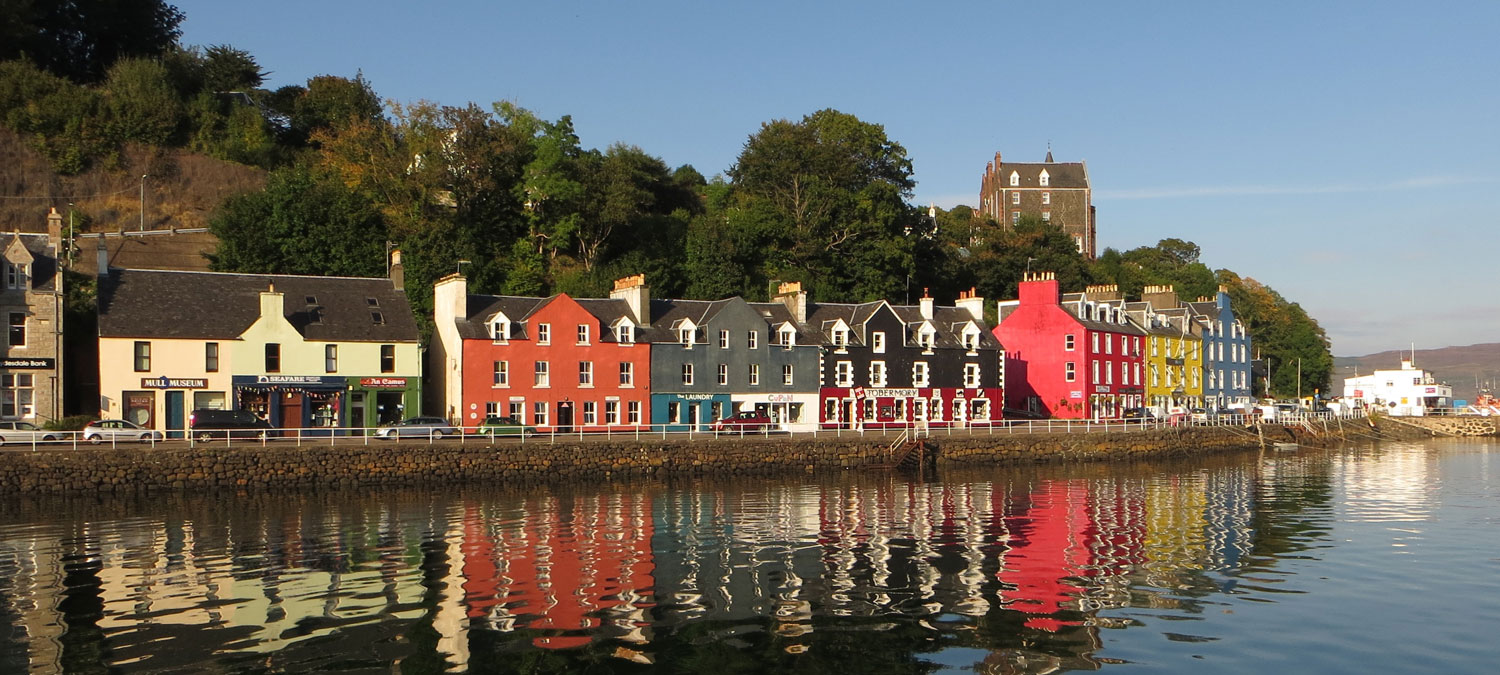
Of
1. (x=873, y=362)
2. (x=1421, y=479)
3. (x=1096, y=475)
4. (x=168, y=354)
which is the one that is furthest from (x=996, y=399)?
(x=168, y=354)

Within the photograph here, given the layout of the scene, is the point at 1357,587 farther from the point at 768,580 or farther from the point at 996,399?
the point at 996,399

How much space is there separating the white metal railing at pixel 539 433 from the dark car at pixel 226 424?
81 mm

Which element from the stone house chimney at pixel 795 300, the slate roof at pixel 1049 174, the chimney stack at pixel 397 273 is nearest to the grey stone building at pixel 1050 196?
the slate roof at pixel 1049 174

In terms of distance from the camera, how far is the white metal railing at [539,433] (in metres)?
46.3

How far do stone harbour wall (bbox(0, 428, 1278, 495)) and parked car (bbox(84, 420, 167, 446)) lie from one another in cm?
310

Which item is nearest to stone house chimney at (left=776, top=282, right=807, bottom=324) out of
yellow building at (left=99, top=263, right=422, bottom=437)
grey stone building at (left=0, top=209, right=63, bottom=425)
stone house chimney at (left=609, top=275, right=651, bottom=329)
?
stone house chimney at (left=609, top=275, right=651, bottom=329)

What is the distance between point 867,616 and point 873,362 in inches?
1934

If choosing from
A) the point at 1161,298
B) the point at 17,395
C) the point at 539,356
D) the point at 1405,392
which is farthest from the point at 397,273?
the point at 1405,392

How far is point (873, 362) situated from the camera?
70.0m

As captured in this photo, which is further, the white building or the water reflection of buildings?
the white building

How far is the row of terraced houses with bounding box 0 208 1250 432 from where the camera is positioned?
175 feet

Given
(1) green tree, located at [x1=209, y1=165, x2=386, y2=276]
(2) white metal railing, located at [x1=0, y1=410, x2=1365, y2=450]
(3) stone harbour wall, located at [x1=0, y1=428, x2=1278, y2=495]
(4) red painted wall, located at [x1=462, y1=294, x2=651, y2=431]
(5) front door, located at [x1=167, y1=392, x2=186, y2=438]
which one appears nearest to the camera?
(3) stone harbour wall, located at [x1=0, y1=428, x2=1278, y2=495]

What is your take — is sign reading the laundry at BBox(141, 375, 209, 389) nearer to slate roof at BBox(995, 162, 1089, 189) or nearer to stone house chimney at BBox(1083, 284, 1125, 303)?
stone house chimney at BBox(1083, 284, 1125, 303)

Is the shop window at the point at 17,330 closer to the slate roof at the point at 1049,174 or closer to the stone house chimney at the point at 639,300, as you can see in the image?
the stone house chimney at the point at 639,300
